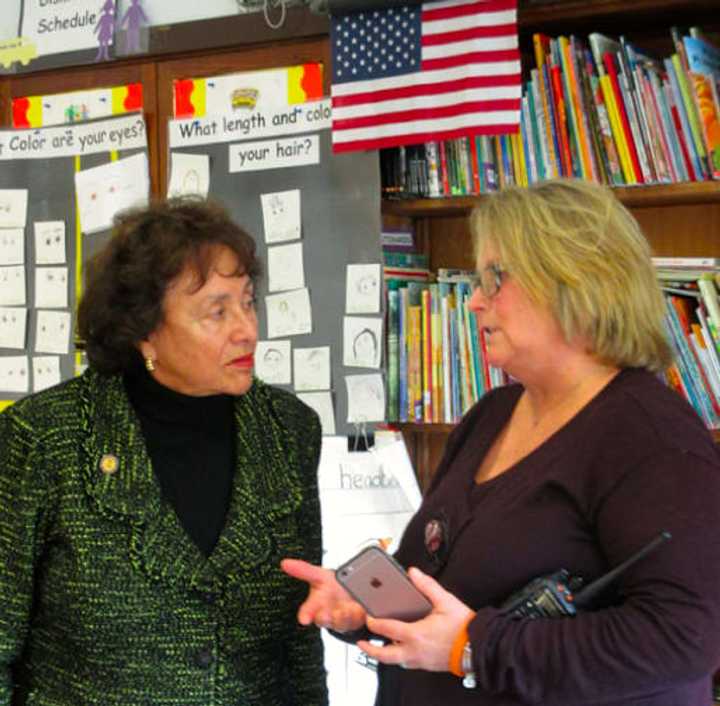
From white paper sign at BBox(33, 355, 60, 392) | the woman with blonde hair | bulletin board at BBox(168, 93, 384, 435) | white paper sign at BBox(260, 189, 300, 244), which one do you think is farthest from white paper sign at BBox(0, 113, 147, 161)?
the woman with blonde hair

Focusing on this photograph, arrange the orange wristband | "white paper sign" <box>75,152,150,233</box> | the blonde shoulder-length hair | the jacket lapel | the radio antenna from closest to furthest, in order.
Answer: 1. the radio antenna
2. the orange wristband
3. the blonde shoulder-length hair
4. the jacket lapel
5. "white paper sign" <box>75,152,150,233</box>

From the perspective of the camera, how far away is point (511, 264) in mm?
1618

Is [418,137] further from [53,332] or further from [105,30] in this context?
[53,332]

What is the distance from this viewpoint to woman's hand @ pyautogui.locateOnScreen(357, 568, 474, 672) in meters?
1.45

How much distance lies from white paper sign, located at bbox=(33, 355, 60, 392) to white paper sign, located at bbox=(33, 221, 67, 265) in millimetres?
283

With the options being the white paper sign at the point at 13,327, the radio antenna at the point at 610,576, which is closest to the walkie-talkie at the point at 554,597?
the radio antenna at the point at 610,576

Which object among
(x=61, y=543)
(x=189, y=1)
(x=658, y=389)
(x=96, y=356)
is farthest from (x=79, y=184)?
(x=658, y=389)

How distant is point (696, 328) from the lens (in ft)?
8.17

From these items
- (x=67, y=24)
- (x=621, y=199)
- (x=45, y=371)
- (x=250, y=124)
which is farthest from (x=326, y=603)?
(x=67, y=24)

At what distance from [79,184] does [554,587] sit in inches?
90.4

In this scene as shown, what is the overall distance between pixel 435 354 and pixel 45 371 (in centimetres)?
124

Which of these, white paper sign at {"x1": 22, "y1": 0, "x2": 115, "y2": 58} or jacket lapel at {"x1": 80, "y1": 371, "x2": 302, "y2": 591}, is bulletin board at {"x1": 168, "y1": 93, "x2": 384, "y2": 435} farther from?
jacket lapel at {"x1": 80, "y1": 371, "x2": 302, "y2": 591}

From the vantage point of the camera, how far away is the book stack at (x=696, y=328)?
8.09 ft

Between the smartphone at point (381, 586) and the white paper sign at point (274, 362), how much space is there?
1.46 metres
